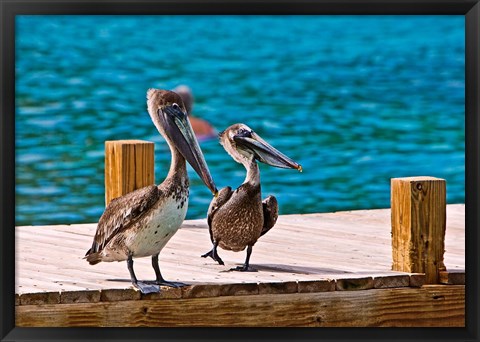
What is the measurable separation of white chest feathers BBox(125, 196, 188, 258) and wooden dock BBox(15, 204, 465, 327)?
303mm

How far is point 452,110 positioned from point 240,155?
22.2 meters

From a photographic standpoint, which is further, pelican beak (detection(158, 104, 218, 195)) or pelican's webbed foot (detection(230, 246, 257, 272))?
pelican's webbed foot (detection(230, 246, 257, 272))

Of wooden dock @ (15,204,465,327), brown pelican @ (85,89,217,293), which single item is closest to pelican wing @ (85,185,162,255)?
brown pelican @ (85,89,217,293)

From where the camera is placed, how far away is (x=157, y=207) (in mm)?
6445

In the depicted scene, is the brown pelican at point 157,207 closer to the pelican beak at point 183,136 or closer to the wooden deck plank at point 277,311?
the pelican beak at point 183,136

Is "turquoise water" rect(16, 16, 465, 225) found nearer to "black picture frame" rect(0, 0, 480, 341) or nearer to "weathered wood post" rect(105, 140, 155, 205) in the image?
"weathered wood post" rect(105, 140, 155, 205)

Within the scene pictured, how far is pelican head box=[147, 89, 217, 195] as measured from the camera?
658 centimetres

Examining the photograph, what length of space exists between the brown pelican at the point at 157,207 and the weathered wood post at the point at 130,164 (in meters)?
1.51

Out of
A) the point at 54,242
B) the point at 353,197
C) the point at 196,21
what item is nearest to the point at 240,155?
the point at 54,242

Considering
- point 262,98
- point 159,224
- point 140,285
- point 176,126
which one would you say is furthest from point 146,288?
point 262,98

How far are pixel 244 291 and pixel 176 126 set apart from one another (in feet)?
3.09

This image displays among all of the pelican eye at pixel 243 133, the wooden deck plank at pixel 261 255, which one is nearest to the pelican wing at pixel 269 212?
the wooden deck plank at pixel 261 255

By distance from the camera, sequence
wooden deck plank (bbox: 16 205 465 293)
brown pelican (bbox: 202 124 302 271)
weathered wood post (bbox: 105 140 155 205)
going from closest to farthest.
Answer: wooden deck plank (bbox: 16 205 465 293)
brown pelican (bbox: 202 124 302 271)
weathered wood post (bbox: 105 140 155 205)

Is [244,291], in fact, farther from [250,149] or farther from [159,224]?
[250,149]
